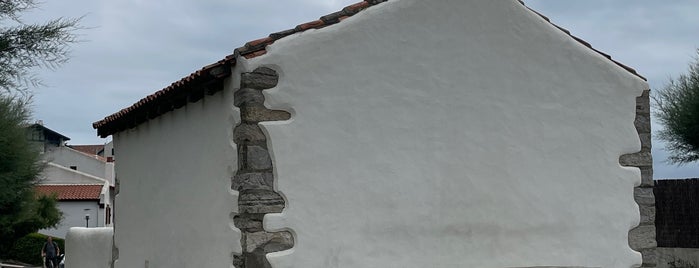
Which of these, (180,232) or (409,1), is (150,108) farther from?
(409,1)

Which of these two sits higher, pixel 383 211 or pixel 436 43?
pixel 436 43

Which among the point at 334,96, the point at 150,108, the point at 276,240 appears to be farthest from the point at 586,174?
the point at 150,108

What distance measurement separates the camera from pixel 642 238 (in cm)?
882

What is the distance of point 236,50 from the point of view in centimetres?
713

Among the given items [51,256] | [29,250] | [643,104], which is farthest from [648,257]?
[29,250]

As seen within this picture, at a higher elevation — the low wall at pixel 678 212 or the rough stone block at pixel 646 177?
the rough stone block at pixel 646 177

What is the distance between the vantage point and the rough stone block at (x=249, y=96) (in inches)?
279

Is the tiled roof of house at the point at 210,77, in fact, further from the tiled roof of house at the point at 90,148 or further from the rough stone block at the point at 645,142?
the tiled roof of house at the point at 90,148

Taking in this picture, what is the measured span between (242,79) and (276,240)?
1.42 metres

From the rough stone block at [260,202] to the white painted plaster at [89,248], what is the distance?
17.7ft

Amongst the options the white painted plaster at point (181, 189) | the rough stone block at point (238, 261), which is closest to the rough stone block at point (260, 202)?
the white painted plaster at point (181, 189)

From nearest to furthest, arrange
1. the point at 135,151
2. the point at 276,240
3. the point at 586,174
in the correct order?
the point at 276,240 < the point at 586,174 < the point at 135,151

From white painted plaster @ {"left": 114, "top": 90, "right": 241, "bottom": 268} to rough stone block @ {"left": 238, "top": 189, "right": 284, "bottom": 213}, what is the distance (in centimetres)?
15

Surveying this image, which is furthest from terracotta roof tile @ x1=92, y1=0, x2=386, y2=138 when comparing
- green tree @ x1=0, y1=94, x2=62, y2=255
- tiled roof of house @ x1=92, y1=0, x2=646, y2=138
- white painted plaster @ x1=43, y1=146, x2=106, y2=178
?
white painted plaster @ x1=43, y1=146, x2=106, y2=178
